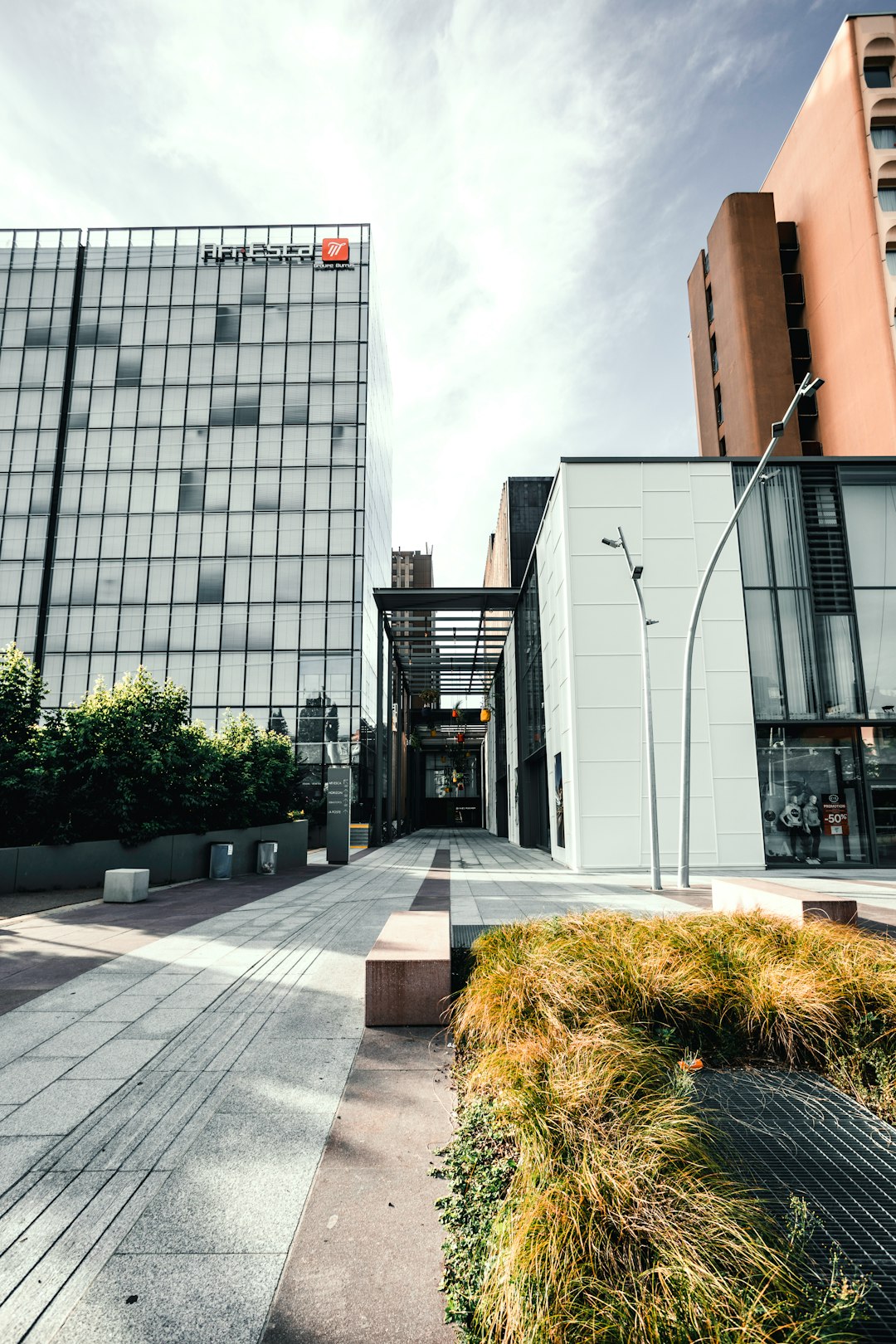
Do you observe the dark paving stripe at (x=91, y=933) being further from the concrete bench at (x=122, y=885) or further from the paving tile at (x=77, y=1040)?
the paving tile at (x=77, y=1040)

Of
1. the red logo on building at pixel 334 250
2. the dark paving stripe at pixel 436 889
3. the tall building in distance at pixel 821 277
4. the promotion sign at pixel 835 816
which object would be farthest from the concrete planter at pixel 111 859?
the red logo on building at pixel 334 250

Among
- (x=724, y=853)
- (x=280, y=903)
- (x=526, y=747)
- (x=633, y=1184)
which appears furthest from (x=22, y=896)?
(x=526, y=747)

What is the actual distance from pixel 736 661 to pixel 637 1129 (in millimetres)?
17993

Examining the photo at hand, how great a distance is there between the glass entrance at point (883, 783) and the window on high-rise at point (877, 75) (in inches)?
1479

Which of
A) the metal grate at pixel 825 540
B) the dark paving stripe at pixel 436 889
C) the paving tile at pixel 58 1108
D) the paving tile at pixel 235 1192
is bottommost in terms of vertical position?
the dark paving stripe at pixel 436 889

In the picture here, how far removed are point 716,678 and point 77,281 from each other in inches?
1946

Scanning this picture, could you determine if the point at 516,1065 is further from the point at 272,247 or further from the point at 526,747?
the point at 272,247

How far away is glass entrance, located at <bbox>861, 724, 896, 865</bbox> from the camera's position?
18.8 meters

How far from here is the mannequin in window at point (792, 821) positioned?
18844 millimetres

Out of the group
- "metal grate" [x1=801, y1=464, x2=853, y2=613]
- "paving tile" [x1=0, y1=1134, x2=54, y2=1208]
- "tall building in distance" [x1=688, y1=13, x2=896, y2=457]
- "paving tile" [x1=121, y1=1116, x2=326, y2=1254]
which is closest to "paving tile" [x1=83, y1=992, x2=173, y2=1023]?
"paving tile" [x1=0, y1=1134, x2=54, y2=1208]

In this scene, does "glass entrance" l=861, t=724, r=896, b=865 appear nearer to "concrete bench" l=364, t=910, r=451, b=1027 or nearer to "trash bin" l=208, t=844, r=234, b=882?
"trash bin" l=208, t=844, r=234, b=882

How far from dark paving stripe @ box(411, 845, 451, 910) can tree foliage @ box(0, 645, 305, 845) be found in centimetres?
Result: 638

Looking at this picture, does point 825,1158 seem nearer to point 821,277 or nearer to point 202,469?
point 202,469

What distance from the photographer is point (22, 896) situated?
524 inches
